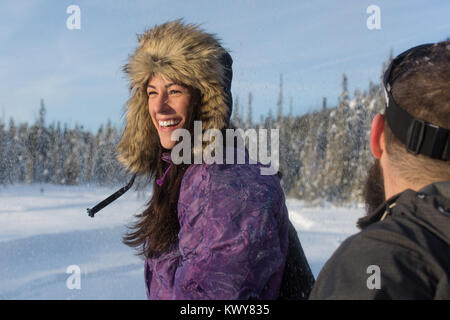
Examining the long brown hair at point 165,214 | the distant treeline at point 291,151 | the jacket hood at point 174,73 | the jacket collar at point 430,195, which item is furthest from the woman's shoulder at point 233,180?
the distant treeline at point 291,151

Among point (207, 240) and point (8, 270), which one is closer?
point (207, 240)

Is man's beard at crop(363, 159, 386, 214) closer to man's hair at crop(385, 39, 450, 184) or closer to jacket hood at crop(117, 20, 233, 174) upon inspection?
man's hair at crop(385, 39, 450, 184)

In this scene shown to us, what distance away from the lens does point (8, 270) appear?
9938 millimetres

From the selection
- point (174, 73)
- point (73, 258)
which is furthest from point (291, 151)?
point (174, 73)

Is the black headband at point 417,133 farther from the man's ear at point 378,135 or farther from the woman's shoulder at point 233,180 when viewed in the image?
the woman's shoulder at point 233,180

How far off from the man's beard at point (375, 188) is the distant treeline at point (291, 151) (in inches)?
324

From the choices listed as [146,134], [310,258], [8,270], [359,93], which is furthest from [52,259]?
[359,93]

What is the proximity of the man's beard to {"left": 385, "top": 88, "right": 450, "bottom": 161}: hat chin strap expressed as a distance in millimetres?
243

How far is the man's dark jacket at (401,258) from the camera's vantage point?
104cm

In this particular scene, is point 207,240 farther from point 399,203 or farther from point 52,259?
point 52,259

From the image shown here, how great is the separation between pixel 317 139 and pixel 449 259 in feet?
152

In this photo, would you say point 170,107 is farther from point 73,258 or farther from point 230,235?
point 73,258

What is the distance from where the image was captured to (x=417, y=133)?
129 cm
